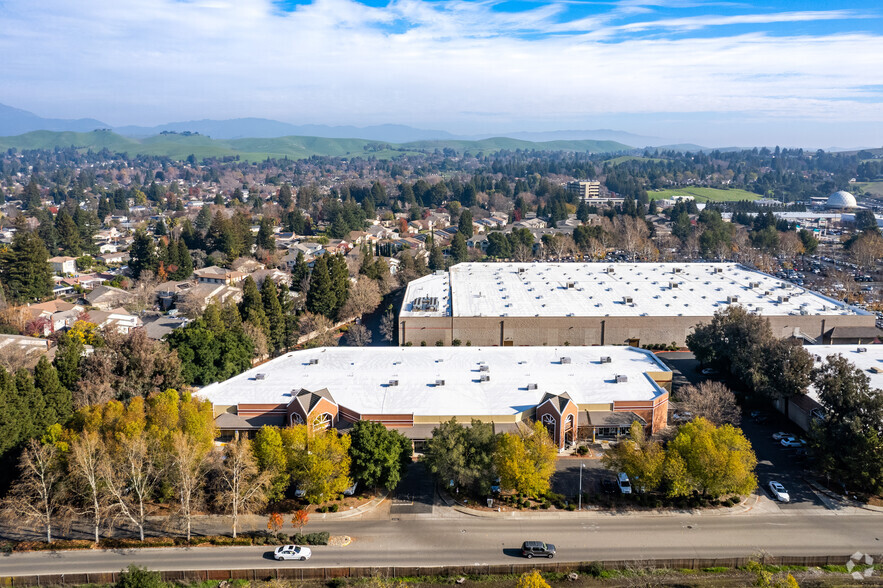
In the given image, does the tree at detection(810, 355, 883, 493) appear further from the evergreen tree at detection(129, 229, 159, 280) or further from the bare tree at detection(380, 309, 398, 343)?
the evergreen tree at detection(129, 229, 159, 280)

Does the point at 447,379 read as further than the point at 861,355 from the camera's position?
No

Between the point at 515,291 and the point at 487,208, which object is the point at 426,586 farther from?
the point at 487,208

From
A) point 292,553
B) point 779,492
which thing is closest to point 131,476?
point 292,553

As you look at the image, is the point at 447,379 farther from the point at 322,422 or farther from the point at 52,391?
the point at 52,391

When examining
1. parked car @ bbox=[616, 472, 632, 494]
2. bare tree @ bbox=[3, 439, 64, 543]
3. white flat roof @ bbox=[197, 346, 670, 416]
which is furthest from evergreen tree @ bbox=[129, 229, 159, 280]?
parked car @ bbox=[616, 472, 632, 494]

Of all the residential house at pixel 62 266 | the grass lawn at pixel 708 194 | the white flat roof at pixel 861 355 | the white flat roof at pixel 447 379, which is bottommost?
the white flat roof at pixel 447 379

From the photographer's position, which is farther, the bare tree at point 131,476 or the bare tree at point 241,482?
the bare tree at point 241,482

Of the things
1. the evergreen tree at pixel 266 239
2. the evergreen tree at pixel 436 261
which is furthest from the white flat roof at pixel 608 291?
the evergreen tree at pixel 266 239

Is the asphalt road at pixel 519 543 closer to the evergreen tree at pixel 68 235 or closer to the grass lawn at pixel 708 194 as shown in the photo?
the evergreen tree at pixel 68 235
